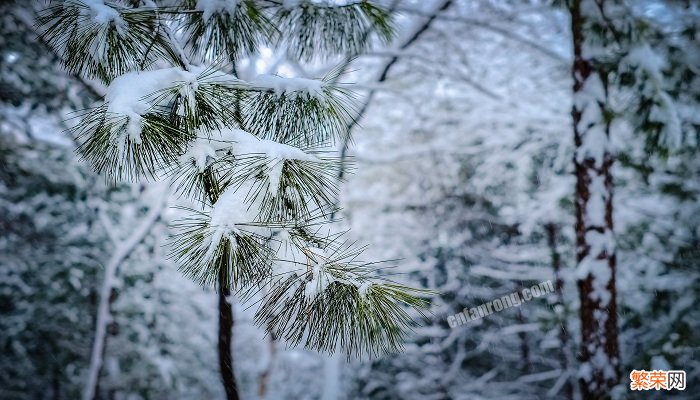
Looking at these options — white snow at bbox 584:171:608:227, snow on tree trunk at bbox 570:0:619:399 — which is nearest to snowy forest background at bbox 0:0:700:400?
snow on tree trunk at bbox 570:0:619:399

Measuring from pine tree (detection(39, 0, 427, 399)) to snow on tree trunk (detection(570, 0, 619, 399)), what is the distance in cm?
241

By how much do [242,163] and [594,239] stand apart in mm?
2884

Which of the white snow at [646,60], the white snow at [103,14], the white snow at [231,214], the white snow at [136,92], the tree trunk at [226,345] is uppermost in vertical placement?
the white snow at [103,14]

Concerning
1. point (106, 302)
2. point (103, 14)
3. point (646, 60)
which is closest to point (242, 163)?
point (103, 14)

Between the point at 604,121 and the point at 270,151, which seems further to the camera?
the point at 604,121

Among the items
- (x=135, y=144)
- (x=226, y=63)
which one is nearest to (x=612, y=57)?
(x=226, y=63)

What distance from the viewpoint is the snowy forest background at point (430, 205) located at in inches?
141

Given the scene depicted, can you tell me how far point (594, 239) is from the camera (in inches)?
115

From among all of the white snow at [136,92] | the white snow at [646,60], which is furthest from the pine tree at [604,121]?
the white snow at [136,92]

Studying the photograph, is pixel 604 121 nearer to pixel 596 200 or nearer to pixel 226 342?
pixel 596 200

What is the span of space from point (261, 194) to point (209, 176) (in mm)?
183

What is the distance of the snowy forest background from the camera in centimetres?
359

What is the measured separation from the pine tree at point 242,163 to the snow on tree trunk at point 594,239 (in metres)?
2.41

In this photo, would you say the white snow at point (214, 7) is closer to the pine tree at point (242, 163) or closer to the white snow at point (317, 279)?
the pine tree at point (242, 163)
